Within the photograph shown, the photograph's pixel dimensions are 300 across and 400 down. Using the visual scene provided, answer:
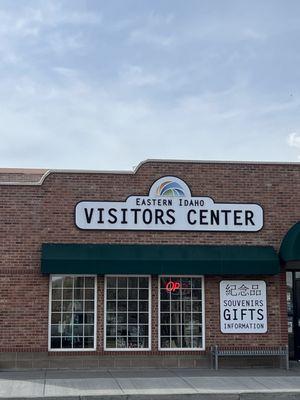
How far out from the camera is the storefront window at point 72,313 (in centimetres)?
1506

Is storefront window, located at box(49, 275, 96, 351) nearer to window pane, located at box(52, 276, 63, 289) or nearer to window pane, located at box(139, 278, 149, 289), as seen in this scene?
window pane, located at box(52, 276, 63, 289)

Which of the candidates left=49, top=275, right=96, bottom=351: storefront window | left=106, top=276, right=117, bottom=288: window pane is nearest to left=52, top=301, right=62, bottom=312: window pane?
left=49, top=275, right=96, bottom=351: storefront window

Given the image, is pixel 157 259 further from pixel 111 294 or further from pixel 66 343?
pixel 66 343

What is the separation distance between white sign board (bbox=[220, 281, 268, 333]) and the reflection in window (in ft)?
2.02

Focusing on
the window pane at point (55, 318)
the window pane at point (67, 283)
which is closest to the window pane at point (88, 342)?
the window pane at point (55, 318)

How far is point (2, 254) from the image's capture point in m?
15.0

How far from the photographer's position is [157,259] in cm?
1509

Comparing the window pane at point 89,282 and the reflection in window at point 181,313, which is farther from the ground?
the window pane at point 89,282

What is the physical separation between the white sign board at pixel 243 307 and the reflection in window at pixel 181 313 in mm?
617

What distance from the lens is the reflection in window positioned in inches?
607

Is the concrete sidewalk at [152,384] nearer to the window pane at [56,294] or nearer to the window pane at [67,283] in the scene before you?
the window pane at [56,294]

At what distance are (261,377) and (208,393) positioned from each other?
2427mm

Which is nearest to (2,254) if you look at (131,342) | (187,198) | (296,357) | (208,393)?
(131,342)

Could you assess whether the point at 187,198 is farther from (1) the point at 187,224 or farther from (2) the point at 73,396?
(2) the point at 73,396
